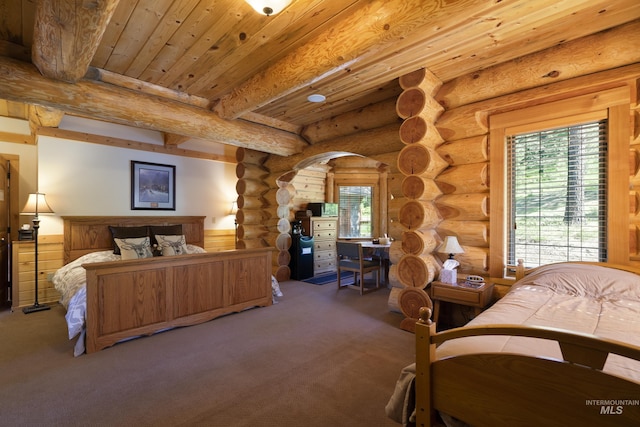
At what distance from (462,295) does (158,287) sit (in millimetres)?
3146

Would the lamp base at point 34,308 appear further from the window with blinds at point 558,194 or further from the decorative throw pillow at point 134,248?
the window with blinds at point 558,194

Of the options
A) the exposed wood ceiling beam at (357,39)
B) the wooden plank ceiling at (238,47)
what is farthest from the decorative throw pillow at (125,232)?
the exposed wood ceiling beam at (357,39)

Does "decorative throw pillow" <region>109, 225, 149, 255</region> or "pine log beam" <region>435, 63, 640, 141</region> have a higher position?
"pine log beam" <region>435, 63, 640, 141</region>

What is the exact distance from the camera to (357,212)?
24.0ft

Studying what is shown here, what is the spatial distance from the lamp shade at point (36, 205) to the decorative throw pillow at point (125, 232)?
2.66ft

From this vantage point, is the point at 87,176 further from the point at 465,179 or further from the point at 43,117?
the point at 465,179

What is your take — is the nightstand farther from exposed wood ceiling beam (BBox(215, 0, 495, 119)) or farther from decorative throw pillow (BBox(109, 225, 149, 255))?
decorative throw pillow (BBox(109, 225, 149, 255))

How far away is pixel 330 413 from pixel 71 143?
516cm

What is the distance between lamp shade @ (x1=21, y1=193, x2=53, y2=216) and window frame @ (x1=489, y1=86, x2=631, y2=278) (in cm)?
563

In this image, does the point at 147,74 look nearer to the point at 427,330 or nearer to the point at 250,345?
the point at 250,345

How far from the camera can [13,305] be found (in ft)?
13.1

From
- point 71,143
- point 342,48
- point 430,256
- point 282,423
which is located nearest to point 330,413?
point 282,423

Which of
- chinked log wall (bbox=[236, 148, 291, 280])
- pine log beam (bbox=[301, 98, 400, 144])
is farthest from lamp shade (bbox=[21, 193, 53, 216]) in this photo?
pine log beam (bbox=[301, 98, 400, 144])

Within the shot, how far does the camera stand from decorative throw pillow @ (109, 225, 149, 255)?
4.57 meters
